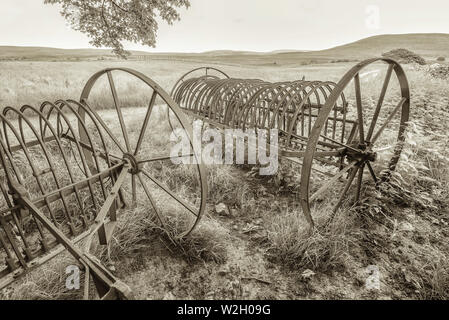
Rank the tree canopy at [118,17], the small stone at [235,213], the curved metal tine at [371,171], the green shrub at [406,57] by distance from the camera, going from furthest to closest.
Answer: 1. the green shrub at [406,57]
2. the tree canopy at [118,17]
3. the small stone at [235,213]
4. the curved metal tine at [371,171]

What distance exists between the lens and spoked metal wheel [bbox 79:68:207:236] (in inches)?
101

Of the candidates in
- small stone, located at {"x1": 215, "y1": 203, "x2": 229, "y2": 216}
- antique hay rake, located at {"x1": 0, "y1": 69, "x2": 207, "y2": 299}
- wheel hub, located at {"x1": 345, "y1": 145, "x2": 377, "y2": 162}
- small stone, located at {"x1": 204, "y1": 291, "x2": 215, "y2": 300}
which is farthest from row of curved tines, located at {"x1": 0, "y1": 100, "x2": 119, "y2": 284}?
wheel hub, located at {"x1": 345, "y1": 145, "x2": 377, "y2": 162}

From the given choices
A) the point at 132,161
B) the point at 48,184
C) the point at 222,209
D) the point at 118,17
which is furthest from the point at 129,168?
the point at 118,17

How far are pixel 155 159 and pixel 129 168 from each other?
0.28m

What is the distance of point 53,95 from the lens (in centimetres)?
Answer: 905

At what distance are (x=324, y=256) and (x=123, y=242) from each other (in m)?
2.02

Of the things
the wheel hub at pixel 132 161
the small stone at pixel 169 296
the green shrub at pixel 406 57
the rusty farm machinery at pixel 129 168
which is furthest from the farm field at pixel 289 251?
the green shrub at pixel 406 57

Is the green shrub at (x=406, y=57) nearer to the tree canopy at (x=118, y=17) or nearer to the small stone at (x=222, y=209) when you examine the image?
the tree canopy at (x=118, y=17)

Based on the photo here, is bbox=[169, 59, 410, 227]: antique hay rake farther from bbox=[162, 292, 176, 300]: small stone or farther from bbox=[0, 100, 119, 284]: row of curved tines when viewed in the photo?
bbox=[0, 100, 119, 284]: row of curved tines

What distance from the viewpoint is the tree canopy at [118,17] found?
297 inches

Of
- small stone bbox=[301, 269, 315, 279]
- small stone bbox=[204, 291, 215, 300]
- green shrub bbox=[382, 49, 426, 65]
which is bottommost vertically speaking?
small stone bbox=[204, 291, 215, 300]

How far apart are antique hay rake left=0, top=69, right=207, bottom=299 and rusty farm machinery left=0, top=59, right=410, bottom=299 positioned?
11 mm

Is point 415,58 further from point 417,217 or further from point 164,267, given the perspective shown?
point 164,267
